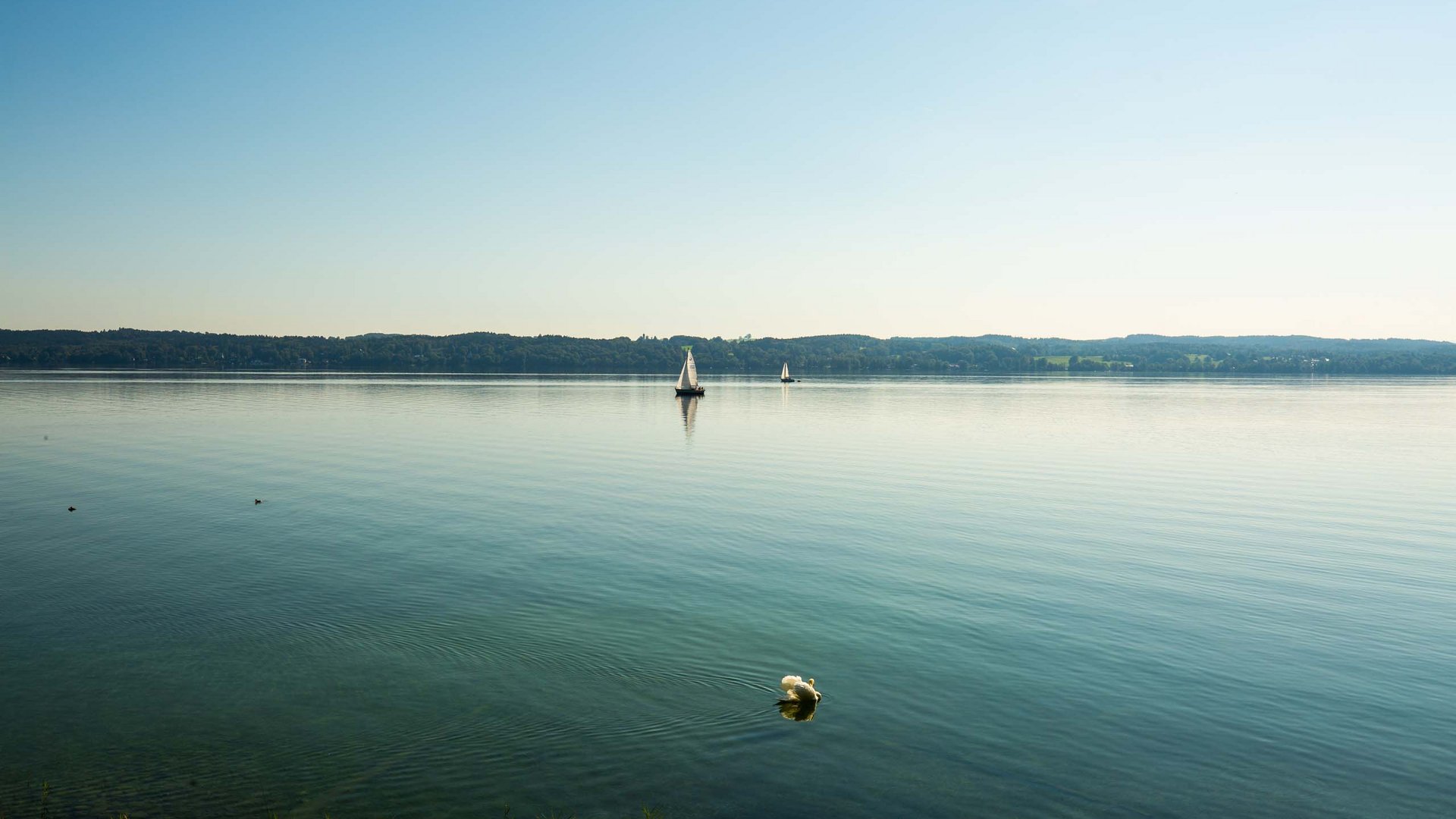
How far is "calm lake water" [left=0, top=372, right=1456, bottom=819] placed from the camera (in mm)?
11273

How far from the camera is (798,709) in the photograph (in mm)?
13484

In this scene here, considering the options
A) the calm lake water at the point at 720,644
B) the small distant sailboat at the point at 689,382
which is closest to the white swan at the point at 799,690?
the calm lake water at the point at 720,644

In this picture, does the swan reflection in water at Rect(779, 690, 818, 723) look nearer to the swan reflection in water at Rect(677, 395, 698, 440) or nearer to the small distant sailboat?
the swan reflection in water at Rect(677, 395, 698, 440)

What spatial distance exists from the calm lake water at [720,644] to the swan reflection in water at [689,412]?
27.7 meters

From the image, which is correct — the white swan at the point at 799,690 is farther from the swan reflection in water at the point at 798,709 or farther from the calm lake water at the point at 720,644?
the calm lake water at the point at 720,644

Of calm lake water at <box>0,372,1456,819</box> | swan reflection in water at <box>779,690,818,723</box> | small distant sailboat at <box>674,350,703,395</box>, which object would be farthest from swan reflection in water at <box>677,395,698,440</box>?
swan reflection in water at <box>779,690,818,723</box>

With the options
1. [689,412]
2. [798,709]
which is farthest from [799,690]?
[689,412]

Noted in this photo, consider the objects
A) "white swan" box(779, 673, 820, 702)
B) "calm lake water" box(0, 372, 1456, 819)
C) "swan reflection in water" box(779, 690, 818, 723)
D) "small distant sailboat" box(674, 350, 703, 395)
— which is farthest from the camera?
"small distant sailboat" box(674, 350, 703, 395)

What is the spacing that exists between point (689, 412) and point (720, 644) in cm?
7557

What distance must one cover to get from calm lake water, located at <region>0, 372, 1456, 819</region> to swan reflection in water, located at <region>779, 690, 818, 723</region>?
15 centimetres

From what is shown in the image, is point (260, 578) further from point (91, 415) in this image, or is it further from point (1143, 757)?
point (91, 415)

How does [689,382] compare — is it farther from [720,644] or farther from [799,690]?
[799,690]

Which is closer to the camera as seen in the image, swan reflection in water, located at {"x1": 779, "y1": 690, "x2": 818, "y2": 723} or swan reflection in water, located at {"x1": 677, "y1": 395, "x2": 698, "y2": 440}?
swan reflection in water, located at {"x1": 779, "y1": 690, "x2": 818, "y2": 723}

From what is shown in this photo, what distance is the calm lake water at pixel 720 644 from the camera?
37.0ft
